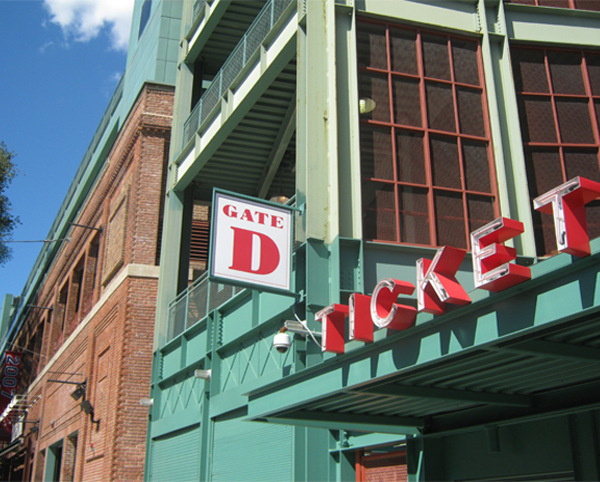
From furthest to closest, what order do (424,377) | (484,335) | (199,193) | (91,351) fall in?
(91,351), (199,193), (424,377), (484,335)

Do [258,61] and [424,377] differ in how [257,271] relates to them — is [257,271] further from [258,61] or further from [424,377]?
[258,61]

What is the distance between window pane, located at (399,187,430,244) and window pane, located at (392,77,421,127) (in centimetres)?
148

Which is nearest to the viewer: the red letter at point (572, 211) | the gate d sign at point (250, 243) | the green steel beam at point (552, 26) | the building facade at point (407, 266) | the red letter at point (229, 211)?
the red letter at point (572, 211)

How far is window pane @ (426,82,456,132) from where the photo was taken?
1273 centimetres

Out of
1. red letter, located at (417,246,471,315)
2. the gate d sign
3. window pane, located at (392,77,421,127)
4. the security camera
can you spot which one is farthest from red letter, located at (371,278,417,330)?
window pane, located at (392,77,421,127)

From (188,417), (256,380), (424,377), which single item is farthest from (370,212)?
(188,417)

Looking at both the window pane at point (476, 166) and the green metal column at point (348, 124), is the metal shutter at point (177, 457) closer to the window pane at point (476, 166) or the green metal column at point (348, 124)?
the green metal column at point (348, 124)

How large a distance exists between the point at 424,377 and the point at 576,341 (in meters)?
1.78

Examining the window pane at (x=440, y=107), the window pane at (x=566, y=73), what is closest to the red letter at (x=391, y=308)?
the window pane at (x=440, y=107)

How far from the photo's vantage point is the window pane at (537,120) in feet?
43.2

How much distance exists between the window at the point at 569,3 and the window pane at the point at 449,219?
5.25m

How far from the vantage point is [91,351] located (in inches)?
957

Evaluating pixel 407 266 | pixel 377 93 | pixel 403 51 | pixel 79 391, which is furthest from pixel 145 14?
pixel 407 266

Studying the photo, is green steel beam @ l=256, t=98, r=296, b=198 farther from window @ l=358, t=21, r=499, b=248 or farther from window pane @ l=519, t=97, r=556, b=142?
window pane @ l=519, t=97, r=556, b=142
